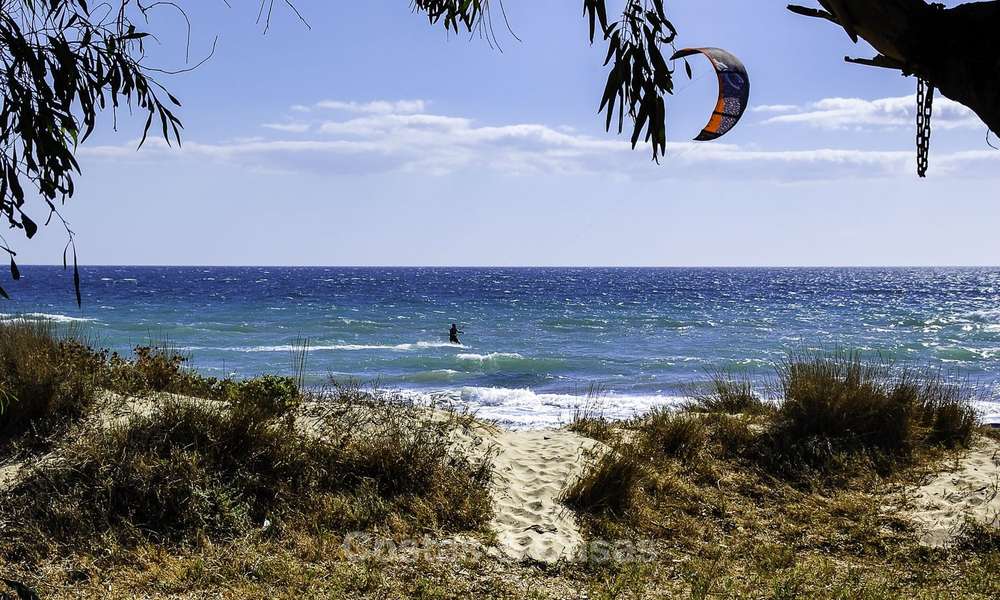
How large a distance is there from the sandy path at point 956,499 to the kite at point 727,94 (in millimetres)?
3948

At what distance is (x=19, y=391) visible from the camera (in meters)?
7.75

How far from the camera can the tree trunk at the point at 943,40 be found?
8.37ft

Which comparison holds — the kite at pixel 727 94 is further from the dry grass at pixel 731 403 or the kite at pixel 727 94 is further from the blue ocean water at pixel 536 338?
the blue ocean water at pixel 536 338

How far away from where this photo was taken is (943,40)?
2.64m

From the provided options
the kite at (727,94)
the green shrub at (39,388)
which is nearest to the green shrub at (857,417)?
the kite at (727,94)

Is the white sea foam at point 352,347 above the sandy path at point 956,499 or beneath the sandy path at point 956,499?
beneath

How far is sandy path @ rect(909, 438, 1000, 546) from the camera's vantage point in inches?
275

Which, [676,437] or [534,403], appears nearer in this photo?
[676,437]

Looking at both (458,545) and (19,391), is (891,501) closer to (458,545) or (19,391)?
(458,545)

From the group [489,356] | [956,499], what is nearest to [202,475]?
[956,499]

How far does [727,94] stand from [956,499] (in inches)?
183

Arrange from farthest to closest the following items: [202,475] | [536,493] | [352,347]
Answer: [352,347] < [536,493] < [202,475]

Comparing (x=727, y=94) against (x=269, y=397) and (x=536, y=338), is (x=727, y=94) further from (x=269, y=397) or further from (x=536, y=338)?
(x=536, y=338)

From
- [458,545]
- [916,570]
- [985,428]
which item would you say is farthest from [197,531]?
[985,428]
